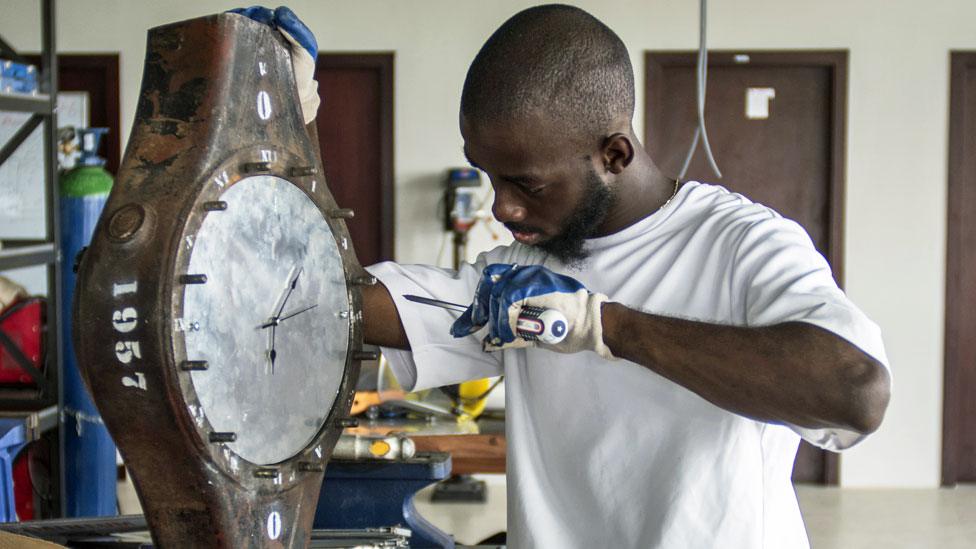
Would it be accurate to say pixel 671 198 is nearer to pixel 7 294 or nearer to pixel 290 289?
pixel 290 289

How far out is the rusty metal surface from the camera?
93 centimetres

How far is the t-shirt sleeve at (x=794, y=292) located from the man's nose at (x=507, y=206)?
0.28m

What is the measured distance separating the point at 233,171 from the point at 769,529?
2.51ft

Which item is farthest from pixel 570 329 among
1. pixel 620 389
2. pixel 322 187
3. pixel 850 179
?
pixel 850 179

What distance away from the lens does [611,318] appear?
1.17 metres

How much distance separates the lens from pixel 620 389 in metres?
1.34

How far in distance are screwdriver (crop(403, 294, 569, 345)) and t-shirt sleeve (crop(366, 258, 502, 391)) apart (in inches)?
9.9

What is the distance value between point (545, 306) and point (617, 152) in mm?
298

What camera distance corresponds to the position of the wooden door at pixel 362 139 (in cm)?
521

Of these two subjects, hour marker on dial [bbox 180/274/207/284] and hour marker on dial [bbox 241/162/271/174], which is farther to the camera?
hour marker on dial [bbox 241/162/271/174]

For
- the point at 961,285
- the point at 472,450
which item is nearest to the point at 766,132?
the point at 961,285

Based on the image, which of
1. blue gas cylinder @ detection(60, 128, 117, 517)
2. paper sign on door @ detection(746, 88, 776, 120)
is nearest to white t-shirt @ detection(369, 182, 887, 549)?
blue gas cylinder @ detection(60, 128, 117, 517)

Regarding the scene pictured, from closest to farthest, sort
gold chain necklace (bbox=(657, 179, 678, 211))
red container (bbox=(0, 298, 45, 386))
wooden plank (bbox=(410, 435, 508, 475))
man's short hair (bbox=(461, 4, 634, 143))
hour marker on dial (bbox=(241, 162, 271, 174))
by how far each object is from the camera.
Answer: hour marker on dial (bbox=(241, 162, 271, 174)) < man's short hair (bbox=(461, 4, 634, 143)) < gold chain necklace (bbox=(657, 179, 678, 211)) < wooden plank (bbox=(410, 435, 508, 475)) < red container (bbox=(0, 298, 45, 386))

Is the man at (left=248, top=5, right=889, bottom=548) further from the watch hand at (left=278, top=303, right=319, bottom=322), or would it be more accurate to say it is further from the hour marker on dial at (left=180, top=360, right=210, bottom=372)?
the hour marker on dial at (left=180, top=360, right=210, bottom=372)
